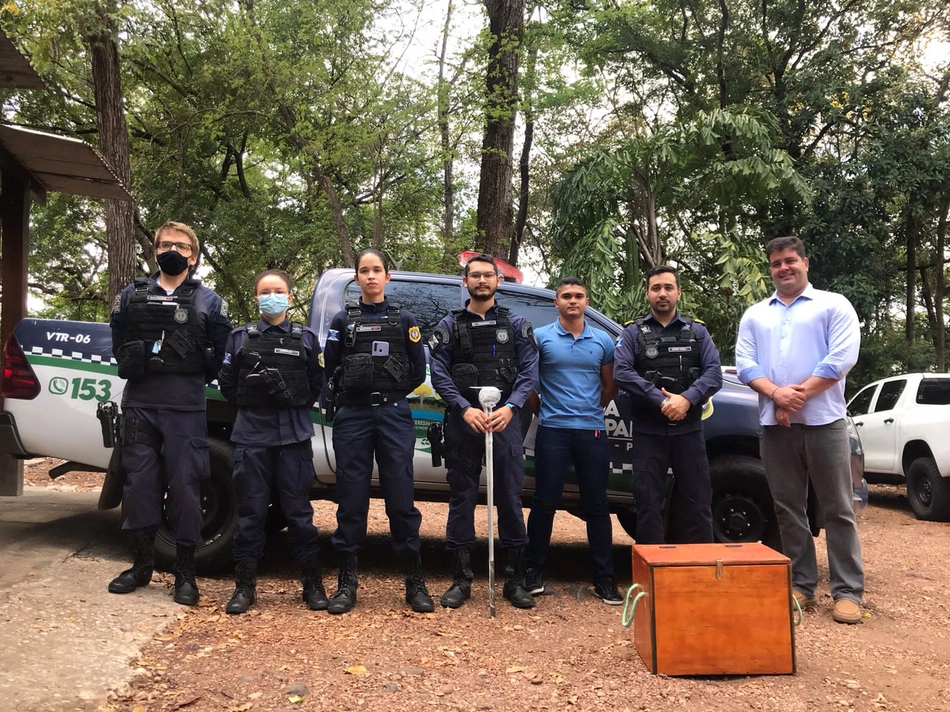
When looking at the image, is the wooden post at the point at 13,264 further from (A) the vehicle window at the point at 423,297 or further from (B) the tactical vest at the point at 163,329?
(A) the vehicle window at the point at 423,297

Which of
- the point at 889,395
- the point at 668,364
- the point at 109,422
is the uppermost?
the point at 668,364

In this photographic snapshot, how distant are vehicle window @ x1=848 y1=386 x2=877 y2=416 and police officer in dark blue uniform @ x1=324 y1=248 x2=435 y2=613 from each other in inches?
306

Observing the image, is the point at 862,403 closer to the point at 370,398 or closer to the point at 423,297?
the point at 423,297

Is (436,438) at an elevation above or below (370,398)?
below

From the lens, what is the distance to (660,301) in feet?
15.4

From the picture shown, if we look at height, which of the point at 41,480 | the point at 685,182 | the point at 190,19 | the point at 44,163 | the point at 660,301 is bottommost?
the point at 41,480

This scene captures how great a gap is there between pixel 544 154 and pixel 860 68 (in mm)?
8751

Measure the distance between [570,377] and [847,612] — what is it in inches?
79.2

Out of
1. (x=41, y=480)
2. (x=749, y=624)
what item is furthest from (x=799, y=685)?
(x=41, y=480)

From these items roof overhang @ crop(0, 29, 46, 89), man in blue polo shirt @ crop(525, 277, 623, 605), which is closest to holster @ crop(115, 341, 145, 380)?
roof overhang @ crop(0, 29, 46, 89)

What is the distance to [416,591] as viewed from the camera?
175 inches

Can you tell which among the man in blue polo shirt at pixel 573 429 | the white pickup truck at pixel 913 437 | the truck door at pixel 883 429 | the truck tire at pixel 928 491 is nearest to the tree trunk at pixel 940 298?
the truck door at pixel 883 429

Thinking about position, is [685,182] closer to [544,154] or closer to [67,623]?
[544,154]

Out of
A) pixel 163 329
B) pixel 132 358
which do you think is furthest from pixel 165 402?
pixel 163 329
